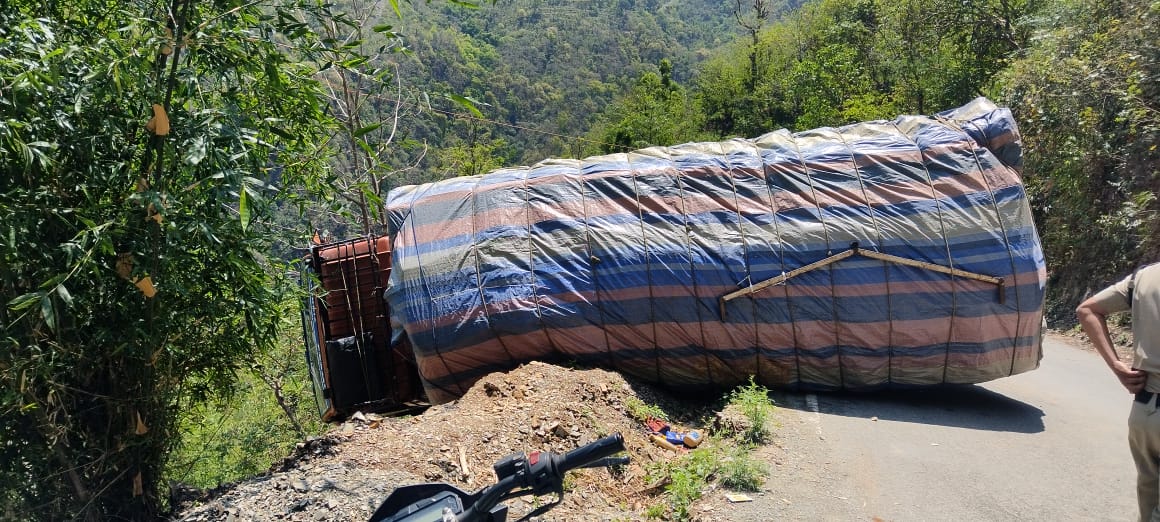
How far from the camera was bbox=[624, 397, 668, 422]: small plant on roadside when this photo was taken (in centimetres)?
686

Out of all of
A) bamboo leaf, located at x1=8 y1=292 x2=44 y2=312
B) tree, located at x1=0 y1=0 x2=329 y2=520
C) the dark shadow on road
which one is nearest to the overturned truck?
the dark shadow on road

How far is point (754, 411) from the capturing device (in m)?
6.31

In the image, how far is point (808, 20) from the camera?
4006 centimetres

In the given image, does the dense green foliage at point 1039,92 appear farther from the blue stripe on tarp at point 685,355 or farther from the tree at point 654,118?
the blue stripe on tarp at point 685,355

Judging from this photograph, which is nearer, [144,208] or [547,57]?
[144,208]

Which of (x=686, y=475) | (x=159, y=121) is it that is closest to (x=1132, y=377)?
(x=686, y=475)

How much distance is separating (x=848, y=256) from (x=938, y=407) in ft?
5.91

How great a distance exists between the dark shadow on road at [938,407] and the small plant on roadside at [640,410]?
1.33 meters

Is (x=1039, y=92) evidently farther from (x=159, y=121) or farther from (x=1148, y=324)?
(x=159, y=121)

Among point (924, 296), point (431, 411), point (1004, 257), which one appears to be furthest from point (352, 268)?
point (1004, 257)

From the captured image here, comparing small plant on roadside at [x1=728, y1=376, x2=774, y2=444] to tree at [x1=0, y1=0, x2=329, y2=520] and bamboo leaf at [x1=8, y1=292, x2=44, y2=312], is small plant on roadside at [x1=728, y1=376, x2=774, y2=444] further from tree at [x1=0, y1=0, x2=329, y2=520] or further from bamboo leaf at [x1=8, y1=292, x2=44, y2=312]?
bamboo leaf at [x1=8, y1=292, x2=44, y2=312]

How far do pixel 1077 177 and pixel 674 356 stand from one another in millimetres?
9831

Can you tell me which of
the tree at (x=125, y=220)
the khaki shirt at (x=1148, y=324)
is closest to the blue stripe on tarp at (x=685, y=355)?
the tree at (x=125, y=220)

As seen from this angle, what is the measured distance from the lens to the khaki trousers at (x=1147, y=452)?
3473mm
